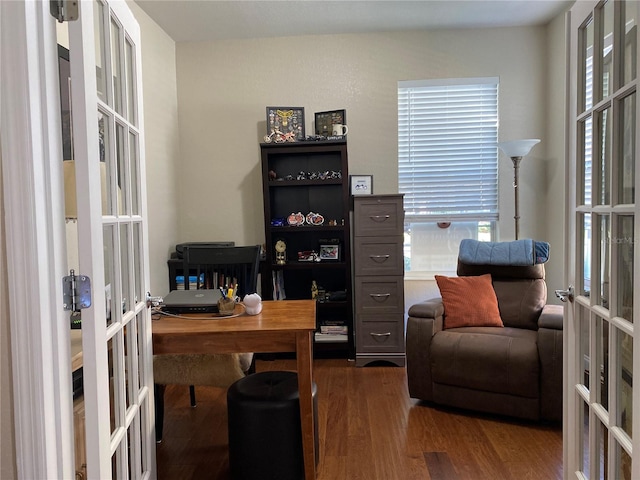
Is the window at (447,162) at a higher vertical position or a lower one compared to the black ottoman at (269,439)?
higher

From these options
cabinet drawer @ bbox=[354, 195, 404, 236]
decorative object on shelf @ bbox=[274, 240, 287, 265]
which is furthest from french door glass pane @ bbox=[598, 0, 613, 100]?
decorative object on shelf @ bbox=[274, 240, 287, 265]

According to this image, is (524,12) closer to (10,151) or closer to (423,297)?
(423,297)

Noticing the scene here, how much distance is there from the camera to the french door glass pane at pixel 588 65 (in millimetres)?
1589

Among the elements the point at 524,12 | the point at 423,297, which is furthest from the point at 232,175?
the point at 524,12

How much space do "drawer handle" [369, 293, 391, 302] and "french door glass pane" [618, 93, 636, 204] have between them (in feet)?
7.40

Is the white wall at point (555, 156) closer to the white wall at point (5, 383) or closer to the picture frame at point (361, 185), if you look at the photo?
the picture frame at point (361, 185)

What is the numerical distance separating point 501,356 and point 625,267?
131cm

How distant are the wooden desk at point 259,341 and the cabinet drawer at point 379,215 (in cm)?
169

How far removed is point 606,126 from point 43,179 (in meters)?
1.66

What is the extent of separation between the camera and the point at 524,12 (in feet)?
11.5

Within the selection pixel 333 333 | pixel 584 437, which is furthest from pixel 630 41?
pixel 333 333

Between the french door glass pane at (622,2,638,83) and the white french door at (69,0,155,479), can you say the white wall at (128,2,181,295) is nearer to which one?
the white french door at (69,0,155,479)

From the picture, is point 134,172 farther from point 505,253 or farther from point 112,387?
point 505,253

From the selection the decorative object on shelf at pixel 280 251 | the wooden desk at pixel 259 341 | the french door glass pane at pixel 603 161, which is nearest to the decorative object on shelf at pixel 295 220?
the decorative object on shelf at pixel 280 251
